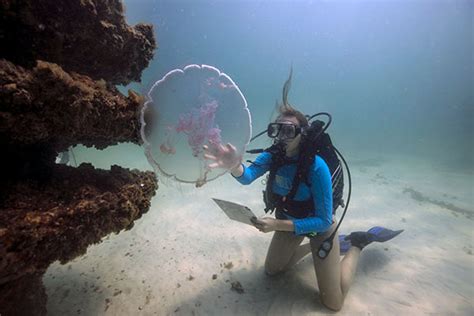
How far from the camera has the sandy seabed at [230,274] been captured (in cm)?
365

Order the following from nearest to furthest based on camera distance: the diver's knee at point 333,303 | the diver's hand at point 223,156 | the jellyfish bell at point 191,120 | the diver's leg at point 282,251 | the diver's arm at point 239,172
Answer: the jellyfish bell at point 191,120
the diver's hand at point 223,156
the diver's arm at point 239,172
the diver's knee at point 333,303
the diver's leg at point 282,251

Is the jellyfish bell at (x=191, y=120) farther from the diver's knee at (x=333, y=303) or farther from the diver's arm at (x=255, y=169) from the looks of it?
the diver's knee at (x=333, y=303)

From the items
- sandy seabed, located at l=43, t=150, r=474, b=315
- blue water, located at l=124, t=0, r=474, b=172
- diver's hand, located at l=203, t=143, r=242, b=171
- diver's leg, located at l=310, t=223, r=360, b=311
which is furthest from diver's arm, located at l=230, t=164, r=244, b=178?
blue water, located at l=124, t=0, r=474, b=172

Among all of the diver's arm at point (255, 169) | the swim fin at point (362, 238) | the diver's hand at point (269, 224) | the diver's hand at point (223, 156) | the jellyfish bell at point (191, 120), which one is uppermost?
the jellyfish bell at point (191, 120)

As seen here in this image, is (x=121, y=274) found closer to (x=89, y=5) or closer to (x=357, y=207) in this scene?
(x=89, y=5)

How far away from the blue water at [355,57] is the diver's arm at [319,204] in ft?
58.4

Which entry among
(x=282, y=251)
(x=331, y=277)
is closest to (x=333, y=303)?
(x=331, y=277)

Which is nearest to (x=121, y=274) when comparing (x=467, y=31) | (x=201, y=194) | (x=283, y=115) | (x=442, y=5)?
(x=283, y=115)

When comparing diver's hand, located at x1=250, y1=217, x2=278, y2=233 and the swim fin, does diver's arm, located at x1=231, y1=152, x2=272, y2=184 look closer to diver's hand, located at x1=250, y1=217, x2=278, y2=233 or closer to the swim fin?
diver's hand, located at x1=250, y1=217, x2=278, y2=233

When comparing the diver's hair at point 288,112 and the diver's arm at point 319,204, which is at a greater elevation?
the diver's hair at point 288,112

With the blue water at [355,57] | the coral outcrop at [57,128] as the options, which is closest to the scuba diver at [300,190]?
the coral outcrop at [57,128]

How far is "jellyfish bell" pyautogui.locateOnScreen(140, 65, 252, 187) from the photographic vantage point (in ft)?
8.36

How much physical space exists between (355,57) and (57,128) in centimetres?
10258

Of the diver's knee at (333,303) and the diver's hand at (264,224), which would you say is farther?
the diver's knee at (333,303)
